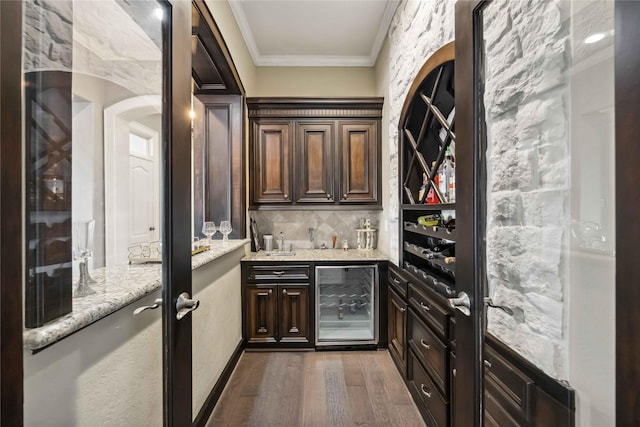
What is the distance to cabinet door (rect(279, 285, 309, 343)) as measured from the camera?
3.09 meters

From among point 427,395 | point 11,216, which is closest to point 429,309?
point 427,395

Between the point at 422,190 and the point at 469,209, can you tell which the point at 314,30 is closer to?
the point at 422,190

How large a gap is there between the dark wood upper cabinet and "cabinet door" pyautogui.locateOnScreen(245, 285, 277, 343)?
938mm

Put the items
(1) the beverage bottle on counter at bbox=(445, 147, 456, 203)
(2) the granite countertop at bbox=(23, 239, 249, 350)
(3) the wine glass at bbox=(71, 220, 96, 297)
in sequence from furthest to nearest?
(1) the beverage bottle on counter at bbox=(445, 147, 456, 203) → (3) the wine glass at bbox=(71, 220, 96, 297) → (2) the granite countertop at bbox=(23, 239, 249, 350)

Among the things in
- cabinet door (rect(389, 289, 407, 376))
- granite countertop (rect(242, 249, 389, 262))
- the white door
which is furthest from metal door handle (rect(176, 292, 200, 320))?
granite countertop (rect(242, 249, 389, 262))

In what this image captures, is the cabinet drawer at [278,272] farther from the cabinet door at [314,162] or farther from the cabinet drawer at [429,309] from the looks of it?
the cabinet drawer at [429,309]

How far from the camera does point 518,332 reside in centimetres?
107

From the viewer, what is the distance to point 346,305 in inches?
128

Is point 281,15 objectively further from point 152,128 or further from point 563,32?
point 563,32

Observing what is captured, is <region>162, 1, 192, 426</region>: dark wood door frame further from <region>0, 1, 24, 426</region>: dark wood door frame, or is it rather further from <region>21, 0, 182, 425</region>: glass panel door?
<region>0, 1, 24, 426</region>: dark wood door frame

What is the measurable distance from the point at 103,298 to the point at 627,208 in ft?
4.22

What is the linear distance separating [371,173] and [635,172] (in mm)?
2963

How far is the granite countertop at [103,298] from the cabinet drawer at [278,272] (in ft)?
6.55

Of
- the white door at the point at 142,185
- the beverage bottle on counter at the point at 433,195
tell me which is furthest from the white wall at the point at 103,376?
the beverage bottle on counter at the point at 433,195
